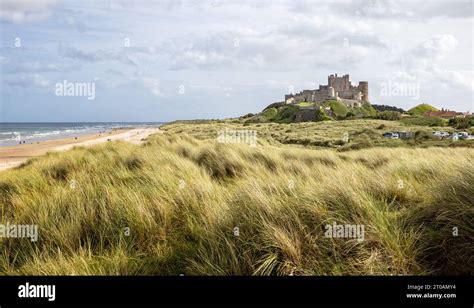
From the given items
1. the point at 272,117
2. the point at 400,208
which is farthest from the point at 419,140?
the point at 272,117

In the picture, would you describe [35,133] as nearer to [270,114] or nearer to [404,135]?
[270,114]

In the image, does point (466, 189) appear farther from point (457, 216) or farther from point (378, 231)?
point (378, 231)

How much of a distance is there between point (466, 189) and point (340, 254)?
172 centimetres

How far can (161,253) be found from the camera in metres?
3.69
